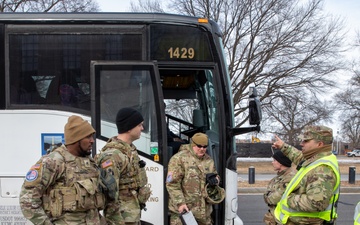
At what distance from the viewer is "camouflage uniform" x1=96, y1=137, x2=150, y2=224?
11.5 ft

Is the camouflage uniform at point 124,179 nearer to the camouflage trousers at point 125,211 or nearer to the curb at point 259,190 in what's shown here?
→ the camouflage trousers at point 125,211

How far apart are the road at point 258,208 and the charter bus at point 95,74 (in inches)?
191

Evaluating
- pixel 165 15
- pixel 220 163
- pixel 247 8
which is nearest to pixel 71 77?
pixel 165 15

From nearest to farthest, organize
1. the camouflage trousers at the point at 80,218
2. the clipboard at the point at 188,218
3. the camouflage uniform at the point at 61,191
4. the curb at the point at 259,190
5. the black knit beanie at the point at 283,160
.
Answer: the camouflage uniform at the point at 61,191, the camouflage trousers at the point at 80,218, the clipboard at the point at 188,218, the black knit beanie at the point at 283,160, the curb at the point at 259,190

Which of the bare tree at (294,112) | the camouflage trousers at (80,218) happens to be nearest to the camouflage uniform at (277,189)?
the camouflage trousers at (80,218)

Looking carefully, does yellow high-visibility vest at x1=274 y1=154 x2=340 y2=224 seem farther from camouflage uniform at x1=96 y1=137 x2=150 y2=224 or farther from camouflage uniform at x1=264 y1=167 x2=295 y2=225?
camouflage uniform at x1=96 y1=137 x2=150 y2=224

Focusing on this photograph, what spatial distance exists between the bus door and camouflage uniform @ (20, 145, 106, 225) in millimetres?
1567

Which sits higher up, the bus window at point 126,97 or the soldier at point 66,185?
the bus window at point 126,97

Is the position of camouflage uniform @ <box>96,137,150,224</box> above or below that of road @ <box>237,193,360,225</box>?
above

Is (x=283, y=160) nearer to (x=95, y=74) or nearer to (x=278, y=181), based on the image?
(x=278, y=181)

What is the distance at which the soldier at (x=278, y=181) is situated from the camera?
459cm

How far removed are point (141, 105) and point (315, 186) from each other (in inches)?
88.5

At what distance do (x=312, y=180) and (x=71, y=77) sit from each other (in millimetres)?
2994

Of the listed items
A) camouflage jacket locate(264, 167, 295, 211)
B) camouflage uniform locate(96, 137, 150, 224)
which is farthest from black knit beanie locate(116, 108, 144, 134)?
camouflage jacket locate(264, 167, 295, 211)
